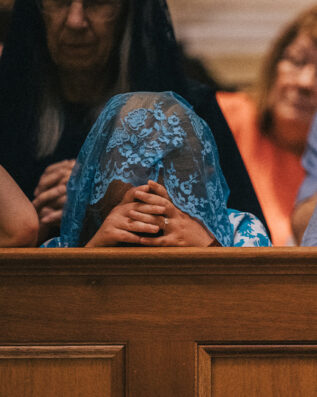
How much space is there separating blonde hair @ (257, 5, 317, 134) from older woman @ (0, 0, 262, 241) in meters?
0.15

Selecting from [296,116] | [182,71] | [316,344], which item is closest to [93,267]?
[316,344]

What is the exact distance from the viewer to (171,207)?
94 cm

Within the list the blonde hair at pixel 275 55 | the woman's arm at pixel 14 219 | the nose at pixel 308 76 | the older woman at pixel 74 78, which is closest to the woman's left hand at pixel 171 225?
the woman's arm at pixel 14 219

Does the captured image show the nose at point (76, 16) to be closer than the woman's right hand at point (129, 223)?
No

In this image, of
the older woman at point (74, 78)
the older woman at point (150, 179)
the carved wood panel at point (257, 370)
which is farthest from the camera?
the older woman at point (74, 78)

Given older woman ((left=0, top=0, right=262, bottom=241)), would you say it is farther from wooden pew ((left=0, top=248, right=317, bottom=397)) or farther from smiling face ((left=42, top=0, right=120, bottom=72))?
wooden pew ((left=0, top=248, right=317, bottom=397))

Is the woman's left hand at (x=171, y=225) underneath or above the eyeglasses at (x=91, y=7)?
underneath

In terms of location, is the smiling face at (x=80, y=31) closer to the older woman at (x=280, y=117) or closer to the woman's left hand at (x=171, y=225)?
the older woman at (x=280, y=117)

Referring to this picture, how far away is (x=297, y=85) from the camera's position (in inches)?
69.5

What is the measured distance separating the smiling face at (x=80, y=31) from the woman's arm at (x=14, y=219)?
972 millimetres

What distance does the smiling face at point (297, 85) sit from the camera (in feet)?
5.74

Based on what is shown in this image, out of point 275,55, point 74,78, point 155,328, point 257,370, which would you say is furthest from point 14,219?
point 275,55

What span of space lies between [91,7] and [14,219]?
1.12 metres

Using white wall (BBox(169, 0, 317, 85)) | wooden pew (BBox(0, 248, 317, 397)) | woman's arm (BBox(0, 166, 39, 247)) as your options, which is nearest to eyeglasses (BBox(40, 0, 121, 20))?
white wall (BBox(169, 0, 317, 85))
